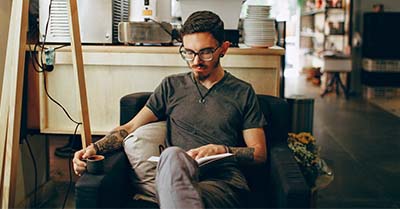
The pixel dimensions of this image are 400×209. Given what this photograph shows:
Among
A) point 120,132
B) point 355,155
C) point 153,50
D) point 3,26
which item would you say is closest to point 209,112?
point 120,132

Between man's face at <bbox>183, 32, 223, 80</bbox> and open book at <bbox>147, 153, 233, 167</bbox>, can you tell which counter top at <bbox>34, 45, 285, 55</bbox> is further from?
open book at <bbox>147, 153, 233, 167</bbox>

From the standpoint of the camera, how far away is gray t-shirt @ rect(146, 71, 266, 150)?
7.57ft

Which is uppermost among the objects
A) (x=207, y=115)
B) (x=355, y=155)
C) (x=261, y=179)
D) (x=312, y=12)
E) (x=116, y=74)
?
(x=312, y=12)

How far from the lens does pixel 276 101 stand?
256 centimetres

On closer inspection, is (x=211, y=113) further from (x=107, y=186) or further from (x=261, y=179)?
(x=107, y=186)

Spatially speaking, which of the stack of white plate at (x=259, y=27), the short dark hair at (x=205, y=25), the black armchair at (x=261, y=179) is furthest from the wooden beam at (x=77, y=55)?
the stack of white plate at (x=259, y=27)

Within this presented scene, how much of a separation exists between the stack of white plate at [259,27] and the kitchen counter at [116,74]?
0.30 feet

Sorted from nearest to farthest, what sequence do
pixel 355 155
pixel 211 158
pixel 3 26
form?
pixel 211 158 → pixel 3 26 → pixel 355 155

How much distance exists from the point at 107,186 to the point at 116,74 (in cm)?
103

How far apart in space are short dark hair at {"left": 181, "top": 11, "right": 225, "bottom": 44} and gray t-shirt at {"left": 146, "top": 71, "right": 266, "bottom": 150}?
229 mm

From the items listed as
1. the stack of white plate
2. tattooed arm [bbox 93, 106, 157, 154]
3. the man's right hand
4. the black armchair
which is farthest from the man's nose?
the stack of white plate

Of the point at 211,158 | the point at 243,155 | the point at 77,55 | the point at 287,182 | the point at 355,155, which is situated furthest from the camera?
the point at 355,155

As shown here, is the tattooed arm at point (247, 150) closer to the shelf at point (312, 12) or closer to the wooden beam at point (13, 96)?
the wooden beam at point (13, 96)

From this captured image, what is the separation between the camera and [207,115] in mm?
2330
